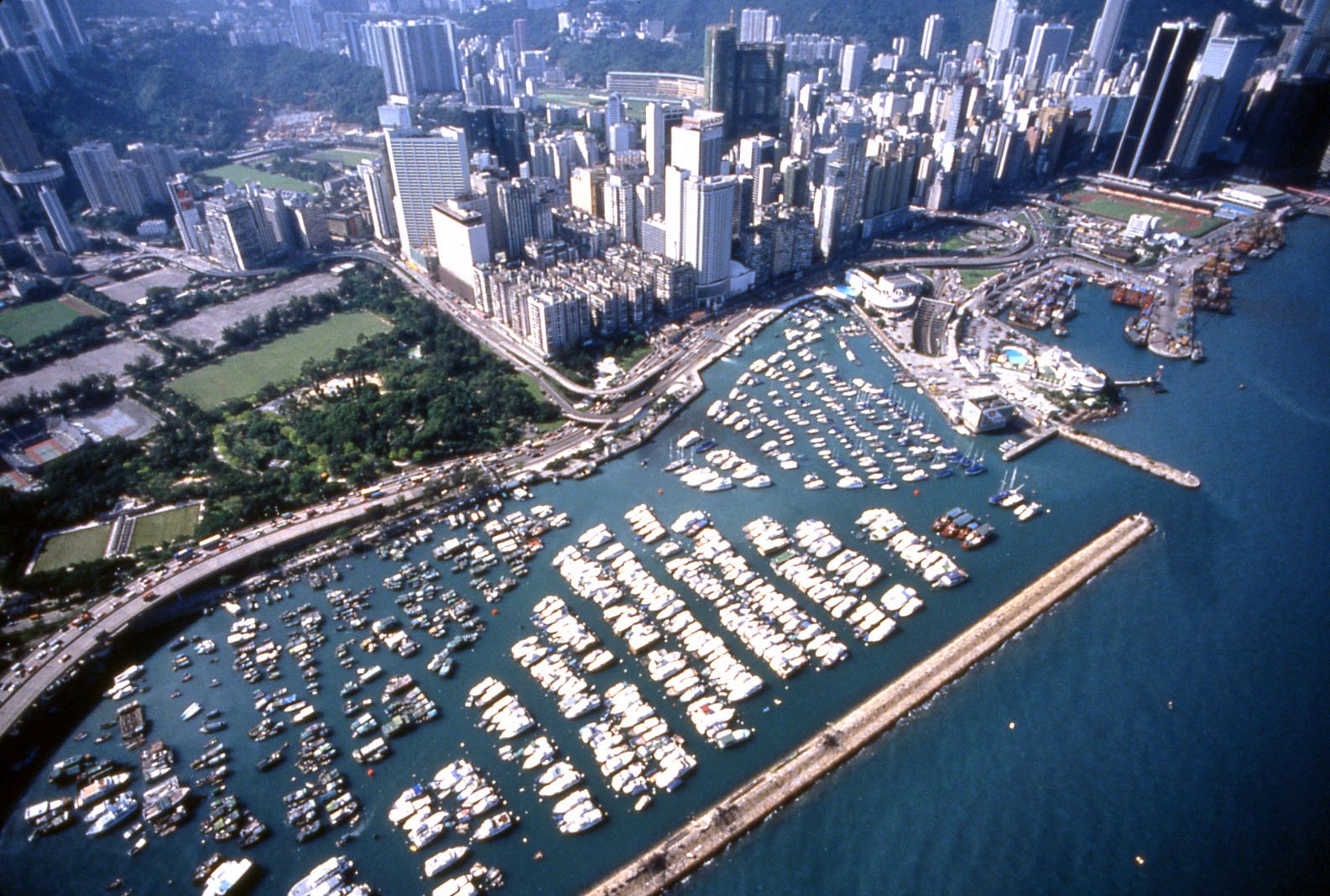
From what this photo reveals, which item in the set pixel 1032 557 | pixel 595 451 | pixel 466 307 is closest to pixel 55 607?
pixel 595 451

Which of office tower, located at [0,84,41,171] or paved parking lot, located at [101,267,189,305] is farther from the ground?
office tower, located at [0,84,41,171]

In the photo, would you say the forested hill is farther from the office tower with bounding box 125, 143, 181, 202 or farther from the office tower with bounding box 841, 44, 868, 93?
the office tower with bounding box 841, 44, 868, 93

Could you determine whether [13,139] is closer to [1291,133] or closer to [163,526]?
[163,526]

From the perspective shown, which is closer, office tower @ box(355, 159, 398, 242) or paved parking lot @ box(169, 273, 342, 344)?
paved parking lot @ box(169, 273, 342, 344)

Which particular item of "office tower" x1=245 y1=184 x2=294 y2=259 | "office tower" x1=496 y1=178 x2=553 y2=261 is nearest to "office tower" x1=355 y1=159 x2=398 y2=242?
"office tower" x1=245 y1=184 x2=294 y2=259

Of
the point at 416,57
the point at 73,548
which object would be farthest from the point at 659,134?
the point at 73,548

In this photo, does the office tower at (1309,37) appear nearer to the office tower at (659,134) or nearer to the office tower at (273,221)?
the office tower at (659,134)
